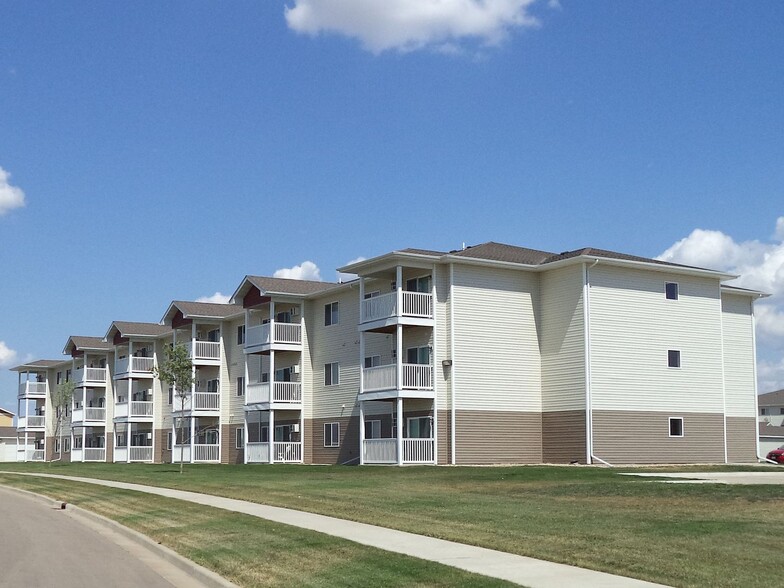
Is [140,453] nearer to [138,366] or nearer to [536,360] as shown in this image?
[138,366]

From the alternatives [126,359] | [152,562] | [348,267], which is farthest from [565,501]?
[126,359]

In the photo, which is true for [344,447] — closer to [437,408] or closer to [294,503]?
[437,408]

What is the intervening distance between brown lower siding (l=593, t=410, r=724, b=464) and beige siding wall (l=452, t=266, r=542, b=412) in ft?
11.7

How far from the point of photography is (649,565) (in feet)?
39.9

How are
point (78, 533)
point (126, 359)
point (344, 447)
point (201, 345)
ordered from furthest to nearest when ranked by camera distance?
point (126, 359) < point (201, 345) < point (344, 447) < point (78, 533)

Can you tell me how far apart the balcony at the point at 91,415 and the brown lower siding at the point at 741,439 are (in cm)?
4869

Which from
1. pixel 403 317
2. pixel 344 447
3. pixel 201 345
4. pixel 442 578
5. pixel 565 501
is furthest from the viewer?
pixel 201 345

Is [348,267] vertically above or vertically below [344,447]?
above

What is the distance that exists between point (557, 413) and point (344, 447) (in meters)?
11.1

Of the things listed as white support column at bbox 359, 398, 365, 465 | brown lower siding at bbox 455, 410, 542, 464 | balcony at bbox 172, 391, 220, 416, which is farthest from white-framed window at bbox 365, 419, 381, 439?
balcony at bbox 172, 391, 220, 416

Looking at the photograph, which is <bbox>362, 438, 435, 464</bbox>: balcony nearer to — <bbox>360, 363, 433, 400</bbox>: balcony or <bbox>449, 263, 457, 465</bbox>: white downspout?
<bbox>449, 263, 457, 465</bbox>: white downspout

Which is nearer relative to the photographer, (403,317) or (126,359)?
(403,317)

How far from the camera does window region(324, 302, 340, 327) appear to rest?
165 ft

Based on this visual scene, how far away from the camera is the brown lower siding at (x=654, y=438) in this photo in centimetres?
4150
